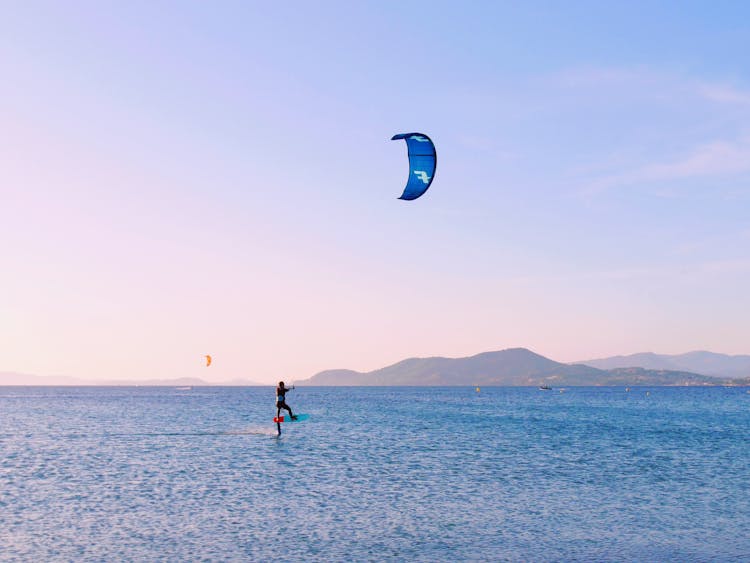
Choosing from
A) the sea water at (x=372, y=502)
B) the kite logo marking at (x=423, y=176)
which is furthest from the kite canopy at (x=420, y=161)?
the sea water at (x=372, y=502)

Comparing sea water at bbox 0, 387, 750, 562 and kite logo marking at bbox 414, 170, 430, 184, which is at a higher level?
kite logo marking at bbox 414, 170, 430, 184

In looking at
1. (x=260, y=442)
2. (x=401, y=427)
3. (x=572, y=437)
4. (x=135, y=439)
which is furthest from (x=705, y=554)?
(x=401, y=427)

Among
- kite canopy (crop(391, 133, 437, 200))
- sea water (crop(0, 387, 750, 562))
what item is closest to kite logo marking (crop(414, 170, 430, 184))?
kite canopy (crop(391, 133, 437, 200))

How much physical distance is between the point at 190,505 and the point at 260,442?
1145 inches

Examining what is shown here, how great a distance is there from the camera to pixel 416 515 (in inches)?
1059

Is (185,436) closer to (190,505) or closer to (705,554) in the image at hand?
(190,505)

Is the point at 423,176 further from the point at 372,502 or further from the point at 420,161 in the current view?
the point at 372,502

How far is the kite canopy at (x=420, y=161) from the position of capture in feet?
87.1

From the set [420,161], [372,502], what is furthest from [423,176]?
[372,502]

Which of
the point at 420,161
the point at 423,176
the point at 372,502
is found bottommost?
the point at 372,502

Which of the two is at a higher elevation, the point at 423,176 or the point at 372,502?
the point at 423,176

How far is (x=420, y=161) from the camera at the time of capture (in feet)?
89.1

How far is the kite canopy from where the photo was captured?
2655 cm

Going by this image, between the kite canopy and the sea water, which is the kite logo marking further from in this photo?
the sea water
